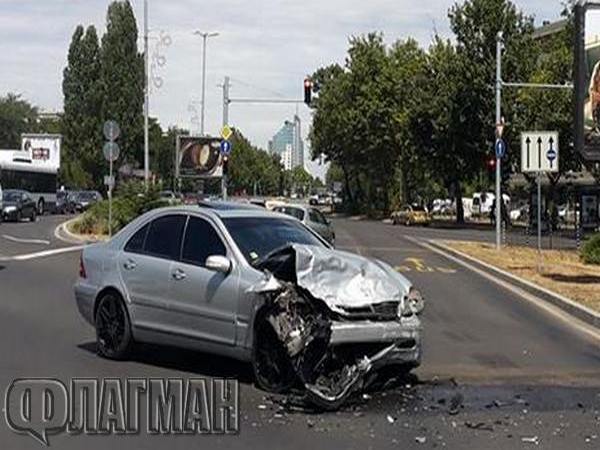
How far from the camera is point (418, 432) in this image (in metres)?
8.38

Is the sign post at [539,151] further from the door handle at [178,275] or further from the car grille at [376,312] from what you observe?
the car grille at [376,312]

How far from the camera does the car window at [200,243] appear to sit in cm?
1085

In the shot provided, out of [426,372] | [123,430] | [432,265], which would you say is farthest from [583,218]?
[123,430]

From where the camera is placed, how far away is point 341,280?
9.78 metres

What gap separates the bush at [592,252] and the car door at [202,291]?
1903cm

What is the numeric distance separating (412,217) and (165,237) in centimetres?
5918

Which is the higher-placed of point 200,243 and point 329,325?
point 200,243

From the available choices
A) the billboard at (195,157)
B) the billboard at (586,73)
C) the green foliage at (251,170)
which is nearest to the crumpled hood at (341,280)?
the billboard at (586,73)

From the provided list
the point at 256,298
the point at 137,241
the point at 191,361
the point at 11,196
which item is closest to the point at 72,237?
the point at 11,196

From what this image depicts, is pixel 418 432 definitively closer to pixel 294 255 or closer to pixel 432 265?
pixel 294 255

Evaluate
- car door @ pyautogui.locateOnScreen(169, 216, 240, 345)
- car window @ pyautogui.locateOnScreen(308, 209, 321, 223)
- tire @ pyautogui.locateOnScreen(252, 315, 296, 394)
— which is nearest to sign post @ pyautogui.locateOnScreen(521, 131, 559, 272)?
car window @ pyautogui.locateOnScreen(308, 209, 321, 223)

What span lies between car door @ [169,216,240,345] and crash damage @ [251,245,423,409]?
0.41 metres

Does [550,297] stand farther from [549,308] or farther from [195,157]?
[195,157]

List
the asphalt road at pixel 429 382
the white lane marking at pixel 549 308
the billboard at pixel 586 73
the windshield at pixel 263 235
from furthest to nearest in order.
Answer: the billboard at pixel 586 73
the white lane marking at pixel 549 308
the windshield at pixel 263 235
the asphalt road at pixel 429 382
